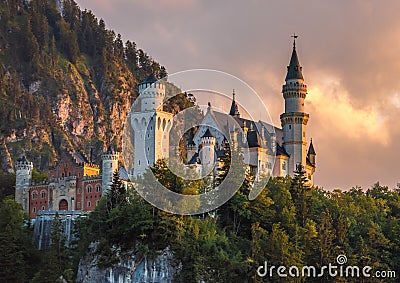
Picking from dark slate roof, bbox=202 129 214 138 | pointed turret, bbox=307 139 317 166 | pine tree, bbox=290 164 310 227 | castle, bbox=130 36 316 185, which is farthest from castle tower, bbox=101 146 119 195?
pointed turret, bbox=307 139 317 166

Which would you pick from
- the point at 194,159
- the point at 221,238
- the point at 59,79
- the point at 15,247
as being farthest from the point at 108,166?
the point at 59,79

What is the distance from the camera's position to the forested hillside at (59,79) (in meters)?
137

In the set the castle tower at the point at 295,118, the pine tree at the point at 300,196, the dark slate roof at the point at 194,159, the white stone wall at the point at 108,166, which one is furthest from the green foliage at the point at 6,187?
the pine tree at the point at 300,196

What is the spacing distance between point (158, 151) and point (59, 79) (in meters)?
74.4

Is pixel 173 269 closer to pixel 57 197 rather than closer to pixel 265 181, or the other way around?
pixel 265 181

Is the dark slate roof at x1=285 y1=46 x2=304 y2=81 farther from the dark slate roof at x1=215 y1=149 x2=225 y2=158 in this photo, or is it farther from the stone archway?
the stone archway

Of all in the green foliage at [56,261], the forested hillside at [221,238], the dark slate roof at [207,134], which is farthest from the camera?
the dark slate roof at [207,134]

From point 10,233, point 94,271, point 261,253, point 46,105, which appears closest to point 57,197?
point 10,233

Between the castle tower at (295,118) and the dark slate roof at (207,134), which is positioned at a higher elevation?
the castle tower at (295,118)

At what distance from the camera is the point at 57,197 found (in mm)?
83250

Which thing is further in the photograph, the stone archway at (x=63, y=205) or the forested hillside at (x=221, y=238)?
the stone archway at (x=63, y=205)

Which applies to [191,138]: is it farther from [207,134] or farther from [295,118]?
[295,118]

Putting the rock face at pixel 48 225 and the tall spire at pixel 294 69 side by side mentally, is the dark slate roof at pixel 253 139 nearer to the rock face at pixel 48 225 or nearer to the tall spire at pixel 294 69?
the tall spire at pixel 294 69

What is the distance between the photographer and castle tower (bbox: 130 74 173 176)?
274ft
